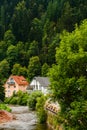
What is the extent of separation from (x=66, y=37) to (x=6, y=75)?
11264 centimetres

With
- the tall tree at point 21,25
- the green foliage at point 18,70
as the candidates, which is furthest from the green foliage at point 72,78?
the tall tree at point 21,25

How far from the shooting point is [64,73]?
2269 cm

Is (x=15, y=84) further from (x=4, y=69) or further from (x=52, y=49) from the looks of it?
(x=52, y=49)

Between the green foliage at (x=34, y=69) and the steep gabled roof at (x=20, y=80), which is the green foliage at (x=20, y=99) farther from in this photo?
the green foliage at (x=34, y=69)

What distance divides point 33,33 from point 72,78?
13888 cm

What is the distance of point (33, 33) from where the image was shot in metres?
160

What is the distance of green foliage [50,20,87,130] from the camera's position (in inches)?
866

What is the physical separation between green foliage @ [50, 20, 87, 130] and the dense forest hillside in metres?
97.9

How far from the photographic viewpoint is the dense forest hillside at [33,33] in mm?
131500

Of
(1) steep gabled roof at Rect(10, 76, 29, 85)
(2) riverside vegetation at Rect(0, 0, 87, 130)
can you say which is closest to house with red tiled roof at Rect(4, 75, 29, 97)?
(1) steep gabled roof at Rect(10, 76, 29, 85)

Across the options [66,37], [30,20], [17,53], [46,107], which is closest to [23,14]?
[30,20]

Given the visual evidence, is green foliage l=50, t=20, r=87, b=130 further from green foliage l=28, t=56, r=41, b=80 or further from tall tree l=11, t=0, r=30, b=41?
tall tree l=11, t=0, r=30, b=41

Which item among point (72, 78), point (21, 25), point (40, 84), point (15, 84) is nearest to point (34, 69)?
point (15, 84)

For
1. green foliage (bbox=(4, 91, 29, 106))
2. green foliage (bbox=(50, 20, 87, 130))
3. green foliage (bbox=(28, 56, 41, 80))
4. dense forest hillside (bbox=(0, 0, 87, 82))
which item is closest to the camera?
green foliage (bbox=(50, 20, 87, 130))
